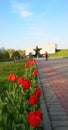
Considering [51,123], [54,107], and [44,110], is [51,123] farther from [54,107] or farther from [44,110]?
[54,107]

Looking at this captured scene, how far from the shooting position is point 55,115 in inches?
281

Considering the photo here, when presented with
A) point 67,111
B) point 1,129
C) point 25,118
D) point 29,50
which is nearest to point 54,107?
point 67,111

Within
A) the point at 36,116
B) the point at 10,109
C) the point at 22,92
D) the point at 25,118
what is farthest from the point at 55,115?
the point at 36,116

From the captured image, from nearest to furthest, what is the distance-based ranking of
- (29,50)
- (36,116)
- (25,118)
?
(36,116), (25,118), (29,50)

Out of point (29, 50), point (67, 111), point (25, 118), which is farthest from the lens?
point (29, 50)

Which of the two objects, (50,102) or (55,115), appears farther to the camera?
(50,102)

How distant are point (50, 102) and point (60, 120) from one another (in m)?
2.28

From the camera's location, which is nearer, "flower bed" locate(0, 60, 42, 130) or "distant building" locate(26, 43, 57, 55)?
"flower bed" locate(0, 60, 42, 130)

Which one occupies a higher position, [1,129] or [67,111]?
[1,129]

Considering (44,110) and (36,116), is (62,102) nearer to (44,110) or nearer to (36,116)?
(44,110)

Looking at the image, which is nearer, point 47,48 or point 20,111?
point 20,111

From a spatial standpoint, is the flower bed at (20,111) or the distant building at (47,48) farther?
the distant building at (47,48)

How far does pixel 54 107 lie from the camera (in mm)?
8102

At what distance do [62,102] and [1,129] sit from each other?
190 inches
